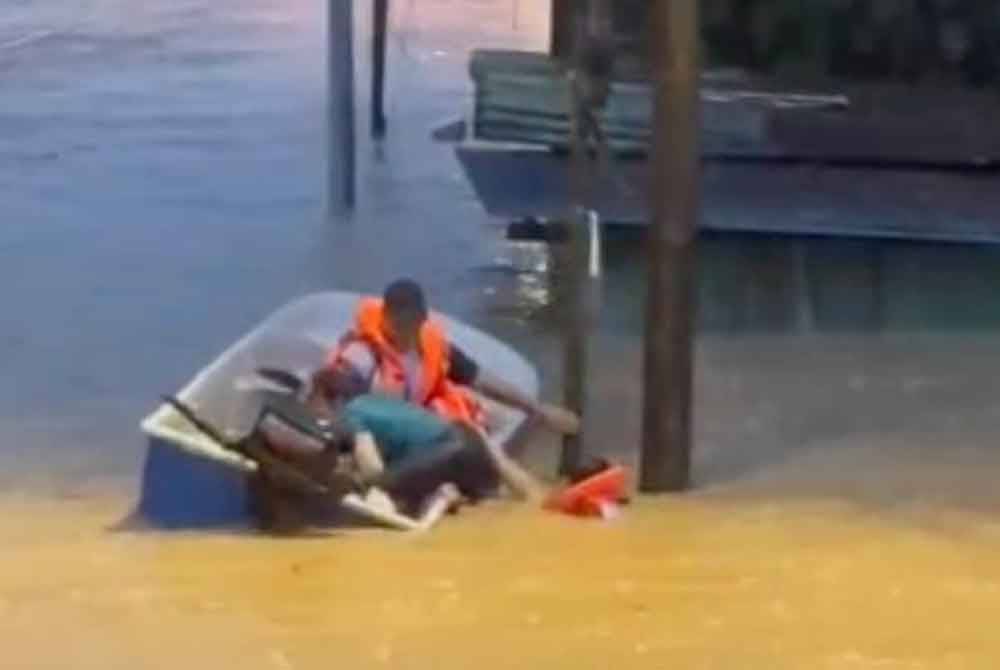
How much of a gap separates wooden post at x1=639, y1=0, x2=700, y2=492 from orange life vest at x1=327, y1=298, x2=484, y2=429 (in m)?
0.75

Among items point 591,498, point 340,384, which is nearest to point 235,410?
point 340,384

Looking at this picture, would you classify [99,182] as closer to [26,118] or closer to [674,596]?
[26,118]

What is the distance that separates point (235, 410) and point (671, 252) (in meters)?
1.74

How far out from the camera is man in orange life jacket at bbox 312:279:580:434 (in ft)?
37.4

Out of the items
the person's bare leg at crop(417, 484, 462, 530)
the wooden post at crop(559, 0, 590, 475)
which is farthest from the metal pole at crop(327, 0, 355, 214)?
the person's bare leg at crop(417, 484, 462, 530)

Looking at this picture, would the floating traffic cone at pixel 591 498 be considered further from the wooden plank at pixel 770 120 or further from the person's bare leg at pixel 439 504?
the wooden plank at pixel 770 120

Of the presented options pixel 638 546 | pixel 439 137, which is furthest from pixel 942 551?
pixel 439 137

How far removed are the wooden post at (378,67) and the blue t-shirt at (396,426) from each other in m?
11.1

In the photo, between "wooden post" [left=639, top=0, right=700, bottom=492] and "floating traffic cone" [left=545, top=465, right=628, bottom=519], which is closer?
"floating traffic cone" [left=545, top=465, right=628, bottom=519]

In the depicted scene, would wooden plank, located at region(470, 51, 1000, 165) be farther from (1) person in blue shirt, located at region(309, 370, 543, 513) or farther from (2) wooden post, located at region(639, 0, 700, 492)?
(1) person in blue shirt, located at region(309, 370, 543, 513)

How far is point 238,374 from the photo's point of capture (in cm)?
1209

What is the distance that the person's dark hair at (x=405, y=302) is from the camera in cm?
1126

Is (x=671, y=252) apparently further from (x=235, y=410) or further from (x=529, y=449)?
(x=235, y=410)

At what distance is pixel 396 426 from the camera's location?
37.2 ft
